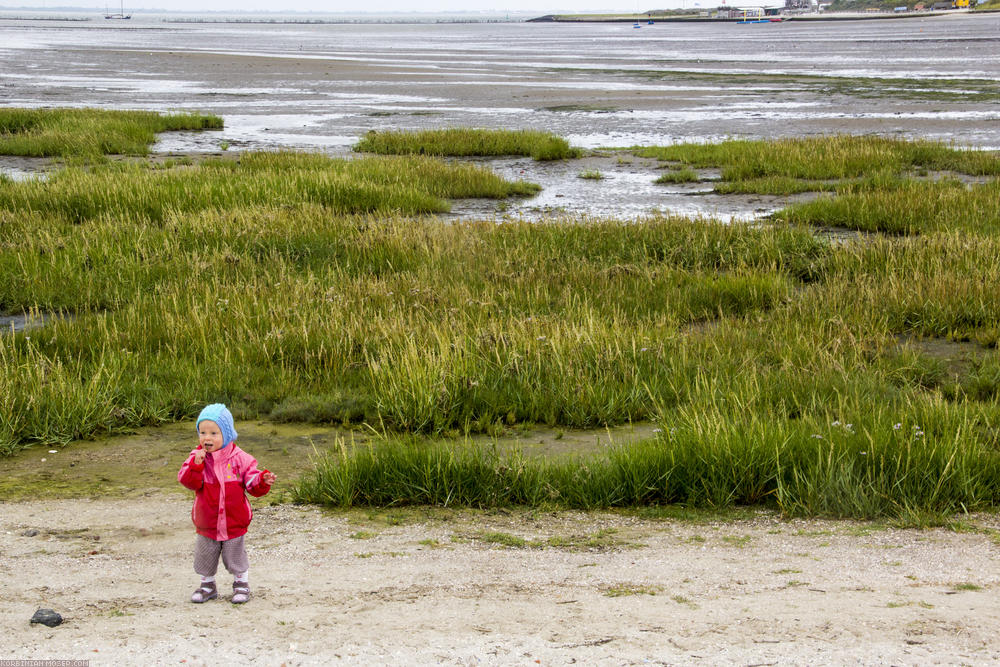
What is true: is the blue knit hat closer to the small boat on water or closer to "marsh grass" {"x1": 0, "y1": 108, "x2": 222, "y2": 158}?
"marsh grass" {"x1": 0, "y1": 108, "x2": 222, "y2": 158}

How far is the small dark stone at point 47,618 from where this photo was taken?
13.0 ft

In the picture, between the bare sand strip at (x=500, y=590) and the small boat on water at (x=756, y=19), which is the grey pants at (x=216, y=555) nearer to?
the bare sand strip at (x=500, y=590)

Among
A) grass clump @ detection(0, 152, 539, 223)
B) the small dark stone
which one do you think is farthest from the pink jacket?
grass clump @ detection(0, 152, 539, 223)

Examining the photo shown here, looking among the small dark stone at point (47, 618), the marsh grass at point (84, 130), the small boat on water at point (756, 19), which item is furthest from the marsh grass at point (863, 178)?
the small boat on water at point (756, 19)

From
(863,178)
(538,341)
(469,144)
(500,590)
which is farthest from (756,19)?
(500,590)

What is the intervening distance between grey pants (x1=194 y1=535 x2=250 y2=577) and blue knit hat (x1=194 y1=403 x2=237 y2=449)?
0.43m

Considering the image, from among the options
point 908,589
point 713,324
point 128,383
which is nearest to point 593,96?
point 713,324

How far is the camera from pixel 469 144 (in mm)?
23938

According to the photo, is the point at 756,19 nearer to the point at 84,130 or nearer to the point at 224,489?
the point at 84,130

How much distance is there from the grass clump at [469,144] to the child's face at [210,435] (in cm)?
1948

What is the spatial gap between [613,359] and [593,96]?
35.4 m

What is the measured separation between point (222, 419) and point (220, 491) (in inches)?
12.0

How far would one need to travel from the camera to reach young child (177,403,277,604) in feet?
12.9

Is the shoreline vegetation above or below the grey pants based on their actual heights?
below
